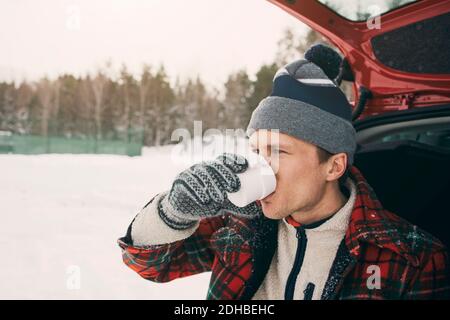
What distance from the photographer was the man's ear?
1423 mm

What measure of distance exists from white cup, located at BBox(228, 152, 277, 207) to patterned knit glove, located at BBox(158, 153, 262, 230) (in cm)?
2

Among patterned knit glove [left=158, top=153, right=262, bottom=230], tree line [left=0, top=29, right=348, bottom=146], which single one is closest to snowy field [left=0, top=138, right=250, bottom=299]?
patterned knit glove [left=158, top=153, right=262, bottom=230]

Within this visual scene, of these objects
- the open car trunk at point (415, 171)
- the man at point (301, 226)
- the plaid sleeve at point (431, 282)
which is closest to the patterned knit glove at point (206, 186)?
the man at point (301, 226)

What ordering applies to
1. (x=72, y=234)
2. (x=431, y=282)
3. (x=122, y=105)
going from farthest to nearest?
1. (x=122, y=105)
2. (x=72, y=234)
3. (x=431, y=282)

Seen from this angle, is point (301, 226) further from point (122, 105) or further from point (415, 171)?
point (122, 105)

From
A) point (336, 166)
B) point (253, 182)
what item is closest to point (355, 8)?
point (336, 166)

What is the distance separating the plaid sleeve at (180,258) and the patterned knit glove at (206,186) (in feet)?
0.83

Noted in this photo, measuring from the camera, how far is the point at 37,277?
12.7ft

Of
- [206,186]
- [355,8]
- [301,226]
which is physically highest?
[355,8]

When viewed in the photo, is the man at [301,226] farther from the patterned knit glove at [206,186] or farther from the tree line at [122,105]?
the tree line at [122,105]

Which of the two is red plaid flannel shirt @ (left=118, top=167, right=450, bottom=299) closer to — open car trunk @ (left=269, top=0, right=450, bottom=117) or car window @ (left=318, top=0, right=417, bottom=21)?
open car trunk @ (left=269, top=0, right=450, bottom=117)

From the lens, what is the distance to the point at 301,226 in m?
1.41

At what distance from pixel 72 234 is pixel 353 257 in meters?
5.06
